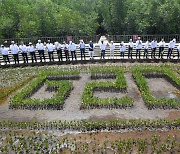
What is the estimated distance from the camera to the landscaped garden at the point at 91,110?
12.8 m

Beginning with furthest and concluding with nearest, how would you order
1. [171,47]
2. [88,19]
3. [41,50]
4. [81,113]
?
[88,19] < [41,50] < [171,47] < [81,113]

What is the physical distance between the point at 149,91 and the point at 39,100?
276 inches

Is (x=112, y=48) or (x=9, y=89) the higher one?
(x=112, y=48)

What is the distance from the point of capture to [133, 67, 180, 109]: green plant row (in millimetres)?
15781

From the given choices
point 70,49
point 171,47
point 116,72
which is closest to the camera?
point 116,72

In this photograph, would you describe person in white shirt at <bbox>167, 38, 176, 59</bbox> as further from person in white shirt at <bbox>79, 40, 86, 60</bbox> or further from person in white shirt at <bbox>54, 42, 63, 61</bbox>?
person in white shirt at <bbox>54, 42, 63, 61</bbox>

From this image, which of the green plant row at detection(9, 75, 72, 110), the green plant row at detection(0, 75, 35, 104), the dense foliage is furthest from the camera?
the dense foliage

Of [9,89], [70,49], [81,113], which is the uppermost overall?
[70,49]

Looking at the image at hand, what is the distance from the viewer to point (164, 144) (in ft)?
40.7

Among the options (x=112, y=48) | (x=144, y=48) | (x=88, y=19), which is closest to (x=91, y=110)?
(x=112, y=48)

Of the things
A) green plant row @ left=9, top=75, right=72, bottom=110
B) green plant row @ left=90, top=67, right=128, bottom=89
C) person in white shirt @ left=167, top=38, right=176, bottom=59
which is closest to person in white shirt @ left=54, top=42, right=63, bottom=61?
green plant row @ left=90, top=67, right=128, bottom=89

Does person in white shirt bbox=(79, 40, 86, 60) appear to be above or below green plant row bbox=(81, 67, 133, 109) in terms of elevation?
above

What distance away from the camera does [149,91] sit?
17.4m

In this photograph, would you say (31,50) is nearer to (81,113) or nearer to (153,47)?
(81,113)
